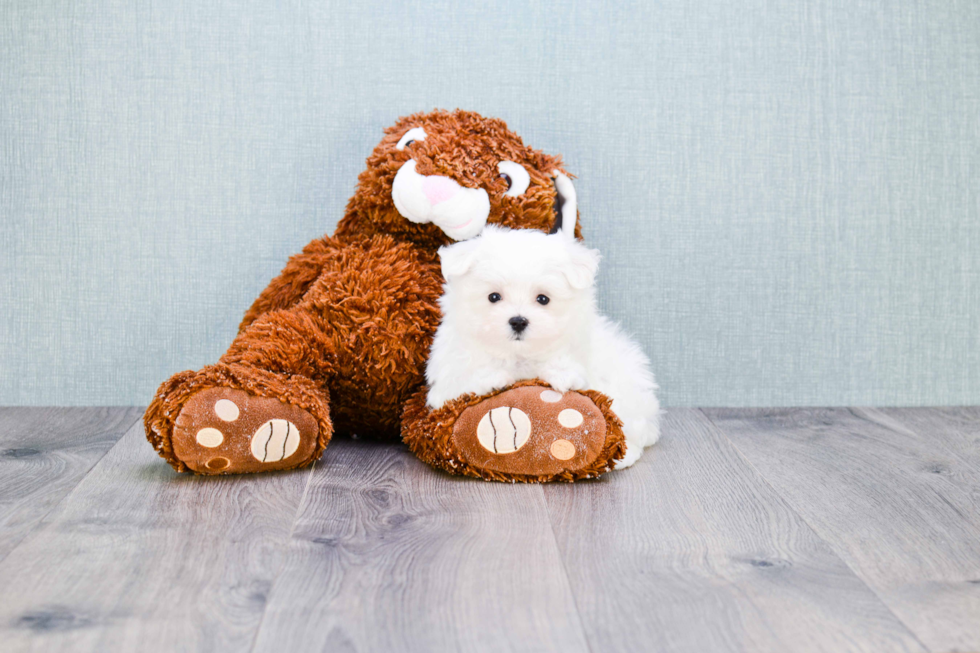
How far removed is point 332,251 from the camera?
1359mm

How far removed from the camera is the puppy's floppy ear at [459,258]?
112 centimetres

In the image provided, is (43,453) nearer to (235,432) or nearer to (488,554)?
(235,432)

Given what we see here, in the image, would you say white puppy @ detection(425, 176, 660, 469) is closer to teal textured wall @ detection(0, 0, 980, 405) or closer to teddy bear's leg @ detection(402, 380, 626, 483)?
teddy bear's leg @ detection(402, 380, 626, 483)

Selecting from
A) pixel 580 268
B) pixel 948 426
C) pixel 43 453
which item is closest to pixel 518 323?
pixel 580 268

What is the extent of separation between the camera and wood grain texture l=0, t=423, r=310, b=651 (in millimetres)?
712

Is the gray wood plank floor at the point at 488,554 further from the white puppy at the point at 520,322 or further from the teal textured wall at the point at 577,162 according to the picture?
the teal textured wall at the point at 577,162

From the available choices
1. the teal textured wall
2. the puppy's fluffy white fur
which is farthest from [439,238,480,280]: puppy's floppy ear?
the teal textured wall

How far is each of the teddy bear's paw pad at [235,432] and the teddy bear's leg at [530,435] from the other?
0.20 meters

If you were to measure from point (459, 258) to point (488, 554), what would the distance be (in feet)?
1.32

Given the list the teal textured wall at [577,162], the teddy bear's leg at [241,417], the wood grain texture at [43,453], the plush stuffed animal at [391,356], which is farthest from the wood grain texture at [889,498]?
the wood grain texture at [43,453]

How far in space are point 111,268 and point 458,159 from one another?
0.69 m

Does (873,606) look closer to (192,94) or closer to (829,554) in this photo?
(829,554)

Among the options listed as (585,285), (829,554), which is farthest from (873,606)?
(585,285)

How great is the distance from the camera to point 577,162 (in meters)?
1.57
